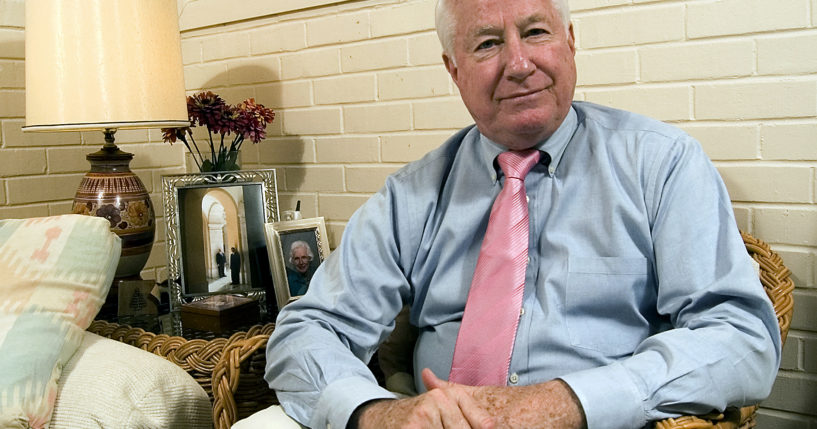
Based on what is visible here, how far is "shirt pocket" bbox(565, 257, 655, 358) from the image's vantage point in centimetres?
128

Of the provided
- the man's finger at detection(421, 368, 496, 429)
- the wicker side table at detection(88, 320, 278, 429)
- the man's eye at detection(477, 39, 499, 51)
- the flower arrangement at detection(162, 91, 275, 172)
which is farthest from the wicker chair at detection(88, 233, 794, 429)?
the man's eye at detection(477, 39, 499, 51)

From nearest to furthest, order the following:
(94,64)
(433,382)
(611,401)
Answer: (611,401)
(433,382)
(94,64)

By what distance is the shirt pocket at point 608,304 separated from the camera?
1.28m

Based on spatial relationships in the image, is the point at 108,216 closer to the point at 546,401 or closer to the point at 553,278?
the point at 553,278

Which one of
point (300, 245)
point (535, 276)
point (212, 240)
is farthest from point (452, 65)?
point (212, 240)

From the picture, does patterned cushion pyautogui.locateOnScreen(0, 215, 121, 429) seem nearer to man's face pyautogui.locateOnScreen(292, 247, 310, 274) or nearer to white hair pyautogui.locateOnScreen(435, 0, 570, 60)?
man's face pyautogui.locateOnScreen(292, 247, 310, 274)

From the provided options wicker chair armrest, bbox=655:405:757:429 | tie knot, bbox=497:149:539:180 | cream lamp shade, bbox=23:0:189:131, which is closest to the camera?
wicker chair armrest, bbox=655:405:757:429

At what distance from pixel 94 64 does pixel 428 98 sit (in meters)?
0.90

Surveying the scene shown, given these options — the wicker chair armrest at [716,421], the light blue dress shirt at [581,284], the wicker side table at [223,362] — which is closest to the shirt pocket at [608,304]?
the light blue dress shirt at [581,284]

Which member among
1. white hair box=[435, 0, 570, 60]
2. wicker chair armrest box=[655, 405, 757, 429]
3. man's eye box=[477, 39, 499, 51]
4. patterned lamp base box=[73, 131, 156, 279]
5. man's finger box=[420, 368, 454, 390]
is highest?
white hair box=[435, 0, 570, 60]

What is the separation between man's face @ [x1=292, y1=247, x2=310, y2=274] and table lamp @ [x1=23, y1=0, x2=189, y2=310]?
47 centimetres

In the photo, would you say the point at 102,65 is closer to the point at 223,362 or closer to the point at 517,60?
the point at 223,362

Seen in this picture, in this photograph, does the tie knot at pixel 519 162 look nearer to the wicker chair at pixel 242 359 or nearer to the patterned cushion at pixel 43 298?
the wicker chair at pixel 242 359

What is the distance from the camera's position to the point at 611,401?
105cm
